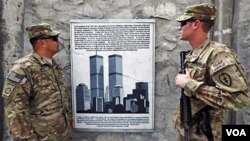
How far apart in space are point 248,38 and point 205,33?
32.7 inches

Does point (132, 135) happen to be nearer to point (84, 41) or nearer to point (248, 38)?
point (84, 41)

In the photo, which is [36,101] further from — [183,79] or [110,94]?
[183,79]

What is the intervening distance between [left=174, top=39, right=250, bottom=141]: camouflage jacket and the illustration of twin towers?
96 cm

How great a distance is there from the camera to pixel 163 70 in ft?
11.8

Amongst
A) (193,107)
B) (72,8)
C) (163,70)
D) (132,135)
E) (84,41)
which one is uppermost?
(72,8)

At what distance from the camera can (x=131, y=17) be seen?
142 inches

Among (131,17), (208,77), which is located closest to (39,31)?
(131,17)

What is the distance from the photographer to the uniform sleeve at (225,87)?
243cm

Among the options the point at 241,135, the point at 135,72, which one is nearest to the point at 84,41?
the point at 135,72

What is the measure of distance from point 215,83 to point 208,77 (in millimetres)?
110

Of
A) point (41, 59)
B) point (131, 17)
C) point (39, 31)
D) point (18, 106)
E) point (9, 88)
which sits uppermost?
point (131, 17)

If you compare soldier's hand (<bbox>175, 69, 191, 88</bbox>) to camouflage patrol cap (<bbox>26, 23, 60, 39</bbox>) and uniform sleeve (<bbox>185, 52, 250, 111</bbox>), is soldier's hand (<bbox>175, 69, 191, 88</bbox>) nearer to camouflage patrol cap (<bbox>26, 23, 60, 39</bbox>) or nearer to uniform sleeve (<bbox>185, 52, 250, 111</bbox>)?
uniform sleeve (<bbox>185, 52, 250, 111</bbox>)

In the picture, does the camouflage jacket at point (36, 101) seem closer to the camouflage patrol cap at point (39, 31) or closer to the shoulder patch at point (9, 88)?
the shoulder patch at point (9, 88)

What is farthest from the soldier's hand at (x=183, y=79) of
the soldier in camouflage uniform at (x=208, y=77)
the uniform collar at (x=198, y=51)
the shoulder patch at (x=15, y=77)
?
the shoulder patch at (x=15, y=77)
